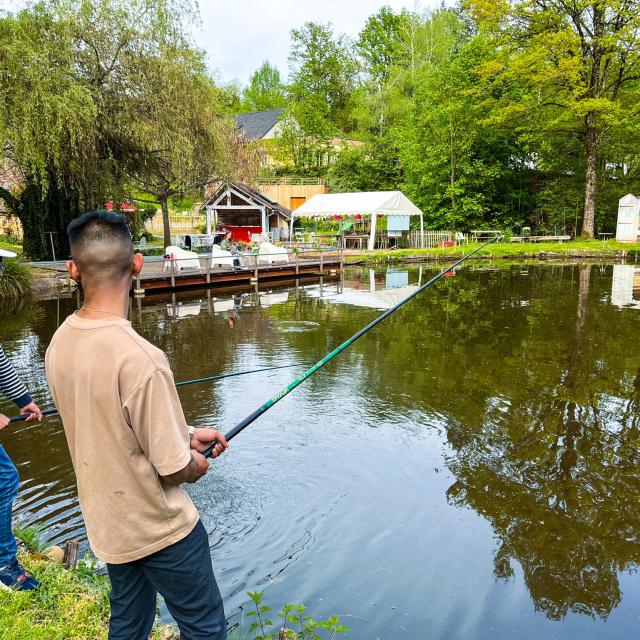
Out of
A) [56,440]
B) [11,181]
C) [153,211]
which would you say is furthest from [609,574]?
[153,211]

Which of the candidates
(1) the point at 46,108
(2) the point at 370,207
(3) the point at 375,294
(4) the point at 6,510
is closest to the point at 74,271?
(4) the point at 6,510

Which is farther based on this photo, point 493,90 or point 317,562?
point 493,90

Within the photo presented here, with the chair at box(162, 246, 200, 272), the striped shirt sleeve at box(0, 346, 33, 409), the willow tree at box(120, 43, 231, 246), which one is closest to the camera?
the striped shirt sleeve at box(0, 346, 33, 409)

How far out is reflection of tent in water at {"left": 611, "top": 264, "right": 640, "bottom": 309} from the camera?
48.3 feet

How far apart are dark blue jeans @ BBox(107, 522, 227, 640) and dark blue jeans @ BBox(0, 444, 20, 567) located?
1.17 m

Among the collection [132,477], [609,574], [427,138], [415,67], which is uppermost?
[415,67]

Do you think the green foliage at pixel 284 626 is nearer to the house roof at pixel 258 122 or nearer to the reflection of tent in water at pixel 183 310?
the reflection of tent in water at pixel 183 310

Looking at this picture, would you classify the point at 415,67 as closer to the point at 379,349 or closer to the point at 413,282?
the point at 413,282

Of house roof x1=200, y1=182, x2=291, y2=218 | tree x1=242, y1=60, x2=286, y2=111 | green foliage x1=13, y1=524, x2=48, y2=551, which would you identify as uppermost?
tree x1=242, y1=60, x2=286, y2=111

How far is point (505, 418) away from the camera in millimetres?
6848

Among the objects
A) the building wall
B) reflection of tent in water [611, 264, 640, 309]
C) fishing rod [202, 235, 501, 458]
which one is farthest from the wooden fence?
Answer: fishing rod [202, 235, 501, 458]

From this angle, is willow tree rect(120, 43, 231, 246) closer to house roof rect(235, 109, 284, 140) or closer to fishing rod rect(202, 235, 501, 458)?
fishing rod rect(202, 235, 501, 458)

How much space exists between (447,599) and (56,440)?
4.30m

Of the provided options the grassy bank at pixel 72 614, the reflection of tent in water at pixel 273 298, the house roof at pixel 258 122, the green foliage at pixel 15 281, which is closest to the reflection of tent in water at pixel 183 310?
the reflection of tent in water at pixel 273 298
